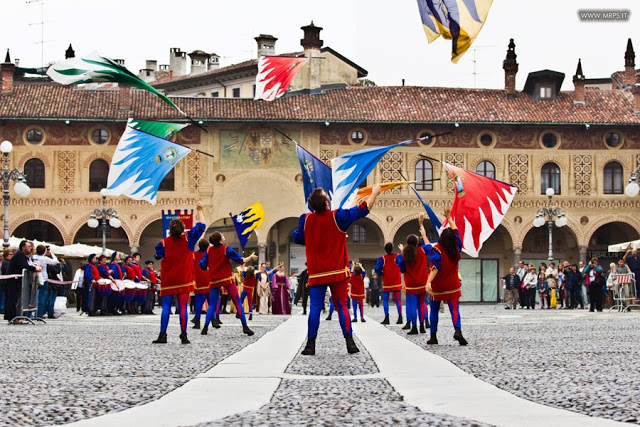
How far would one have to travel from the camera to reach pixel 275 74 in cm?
3278

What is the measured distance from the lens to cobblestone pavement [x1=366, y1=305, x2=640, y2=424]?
21.1ft

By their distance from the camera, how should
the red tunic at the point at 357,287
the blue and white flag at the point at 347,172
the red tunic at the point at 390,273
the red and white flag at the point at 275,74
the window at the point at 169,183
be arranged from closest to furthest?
the red tunic at the point at 390,273
the red tunic at the point at 357,287
the blue and white flag at the point at 347,172
the red and white flag at the point at 275,74
the window at the point at 169,183

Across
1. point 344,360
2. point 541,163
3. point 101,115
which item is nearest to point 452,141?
point 541,163

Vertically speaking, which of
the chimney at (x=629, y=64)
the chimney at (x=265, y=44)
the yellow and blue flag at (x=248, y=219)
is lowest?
the yellow and blue flag at (x=248, y=219)

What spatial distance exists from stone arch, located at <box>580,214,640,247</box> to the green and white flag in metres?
32.4

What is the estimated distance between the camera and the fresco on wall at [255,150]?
5006 cm

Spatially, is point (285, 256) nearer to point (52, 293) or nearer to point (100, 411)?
point (52, 293)

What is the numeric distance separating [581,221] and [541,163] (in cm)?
309

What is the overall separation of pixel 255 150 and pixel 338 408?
4442 cm

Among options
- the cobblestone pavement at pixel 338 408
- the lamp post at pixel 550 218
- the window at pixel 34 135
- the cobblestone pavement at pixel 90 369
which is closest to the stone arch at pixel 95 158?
the window at pixel 34 135

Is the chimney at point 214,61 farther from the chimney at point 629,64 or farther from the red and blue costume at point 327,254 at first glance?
the red and blue costume at point 327,254

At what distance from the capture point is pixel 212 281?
50.2ft

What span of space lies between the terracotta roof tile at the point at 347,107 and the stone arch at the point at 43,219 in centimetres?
416

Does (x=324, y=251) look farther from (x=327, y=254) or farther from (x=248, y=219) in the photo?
(x=248, y=219)
